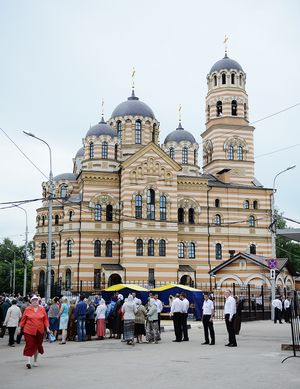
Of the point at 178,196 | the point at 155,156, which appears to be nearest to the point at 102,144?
the point at 155,156

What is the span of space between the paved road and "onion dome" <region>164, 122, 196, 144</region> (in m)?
35.8

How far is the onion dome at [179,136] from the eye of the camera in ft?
168

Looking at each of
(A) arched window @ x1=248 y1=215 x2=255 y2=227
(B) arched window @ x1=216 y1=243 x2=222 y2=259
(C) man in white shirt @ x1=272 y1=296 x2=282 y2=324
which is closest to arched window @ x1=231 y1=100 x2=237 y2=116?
(A) arched window @ x1=248 y1=215 x2=255 y2=227

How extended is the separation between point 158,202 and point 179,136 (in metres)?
9.79

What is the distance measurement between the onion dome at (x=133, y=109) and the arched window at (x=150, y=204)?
29.8 ft

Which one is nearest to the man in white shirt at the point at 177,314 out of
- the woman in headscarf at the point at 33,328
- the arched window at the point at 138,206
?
the woman in headscarf at the point at 33,328

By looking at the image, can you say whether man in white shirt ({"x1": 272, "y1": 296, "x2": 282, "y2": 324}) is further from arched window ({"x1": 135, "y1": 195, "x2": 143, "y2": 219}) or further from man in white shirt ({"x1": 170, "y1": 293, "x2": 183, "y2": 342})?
arched window ({"x1": 135, "y1": 195, "x2": 143, "y2": 219})

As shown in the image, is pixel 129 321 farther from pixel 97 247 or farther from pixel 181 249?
pixel 181 249

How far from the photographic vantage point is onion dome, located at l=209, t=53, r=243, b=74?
51.3 meters

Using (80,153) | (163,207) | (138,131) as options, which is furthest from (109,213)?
(80,153)

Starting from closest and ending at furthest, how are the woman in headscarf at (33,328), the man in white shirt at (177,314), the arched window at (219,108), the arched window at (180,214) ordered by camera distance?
the woman in headscarf at (33,328) → the man in white shirt at (177,314) → the arched window at (180,214) → the arched window at (219,108)

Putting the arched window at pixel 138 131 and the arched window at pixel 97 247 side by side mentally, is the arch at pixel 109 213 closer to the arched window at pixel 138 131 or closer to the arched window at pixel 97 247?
the arched window at pixel 97 247

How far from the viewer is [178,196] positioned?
4716cm

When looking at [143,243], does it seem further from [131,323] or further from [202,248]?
[131,323]
